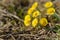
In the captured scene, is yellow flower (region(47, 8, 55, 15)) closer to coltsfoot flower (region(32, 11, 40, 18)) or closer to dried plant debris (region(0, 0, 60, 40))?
dried plant debris (region(0, 0, 60, 40))

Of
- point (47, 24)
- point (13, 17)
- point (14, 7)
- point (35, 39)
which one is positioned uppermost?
point (14, 7)

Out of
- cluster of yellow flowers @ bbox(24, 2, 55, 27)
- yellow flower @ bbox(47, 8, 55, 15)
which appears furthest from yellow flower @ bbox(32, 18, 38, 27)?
yellow flower @ bbox(47, 8, 55, 15)

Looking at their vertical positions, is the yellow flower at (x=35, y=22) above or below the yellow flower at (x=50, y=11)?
below

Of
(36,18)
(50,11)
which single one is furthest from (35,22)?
(50,11)

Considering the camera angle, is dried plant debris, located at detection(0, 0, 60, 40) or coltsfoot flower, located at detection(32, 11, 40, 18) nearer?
dried plant debris, located at detection(0, 0, 60, 40)

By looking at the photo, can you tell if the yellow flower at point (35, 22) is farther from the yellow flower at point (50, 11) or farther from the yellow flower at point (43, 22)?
the yellow flower at point (50, 11)

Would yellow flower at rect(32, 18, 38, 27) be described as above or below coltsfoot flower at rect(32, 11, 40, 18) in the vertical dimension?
below

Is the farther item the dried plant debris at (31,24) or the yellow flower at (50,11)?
the yellow flower at (50,11)

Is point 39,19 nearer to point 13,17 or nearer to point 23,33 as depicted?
point 23,33

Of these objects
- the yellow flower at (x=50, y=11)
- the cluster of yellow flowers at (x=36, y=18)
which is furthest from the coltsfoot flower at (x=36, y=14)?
the yellow flower at (x=50, y=11)

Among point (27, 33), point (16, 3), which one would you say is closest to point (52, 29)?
→ point (27, 33)

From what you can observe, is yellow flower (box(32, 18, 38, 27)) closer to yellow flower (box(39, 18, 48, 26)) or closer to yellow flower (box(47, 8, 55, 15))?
yellow flower (box(39, 18, 48, 26))
